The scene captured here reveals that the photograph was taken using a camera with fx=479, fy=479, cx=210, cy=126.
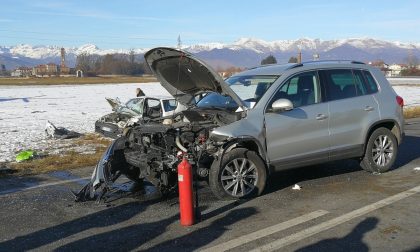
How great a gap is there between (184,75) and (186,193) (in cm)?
242

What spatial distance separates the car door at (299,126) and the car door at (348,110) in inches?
6.8

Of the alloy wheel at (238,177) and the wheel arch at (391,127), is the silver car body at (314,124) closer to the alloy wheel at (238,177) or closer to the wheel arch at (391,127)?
the wheel arch at (391,127)

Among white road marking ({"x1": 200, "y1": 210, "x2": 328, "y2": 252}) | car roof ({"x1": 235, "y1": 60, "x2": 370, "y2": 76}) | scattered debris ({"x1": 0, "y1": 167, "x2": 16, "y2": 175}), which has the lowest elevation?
scattered debris ({"x1": 0, "y1": 167, "x2": 16, "y2": 175})

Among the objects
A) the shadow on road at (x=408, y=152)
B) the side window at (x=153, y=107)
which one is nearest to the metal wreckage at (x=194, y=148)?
the shadow on road at (x=408, y=152)

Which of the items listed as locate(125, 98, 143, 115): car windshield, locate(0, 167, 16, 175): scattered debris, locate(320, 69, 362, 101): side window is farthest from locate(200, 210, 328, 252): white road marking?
locate(125, 98, 143, 115): car windshield

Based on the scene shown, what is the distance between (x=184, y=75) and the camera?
23.3 ft

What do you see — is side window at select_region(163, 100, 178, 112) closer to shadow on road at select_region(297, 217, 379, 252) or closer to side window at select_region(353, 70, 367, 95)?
side window at select_region(353, 70, 367, 95)

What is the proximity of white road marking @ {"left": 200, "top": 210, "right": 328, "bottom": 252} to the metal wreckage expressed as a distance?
40.0 inches

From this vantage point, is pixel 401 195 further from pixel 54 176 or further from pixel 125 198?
pixel 54 176

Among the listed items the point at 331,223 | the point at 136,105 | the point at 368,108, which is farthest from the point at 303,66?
the point at 136,105

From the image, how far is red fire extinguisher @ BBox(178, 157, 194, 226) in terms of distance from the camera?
5172mm

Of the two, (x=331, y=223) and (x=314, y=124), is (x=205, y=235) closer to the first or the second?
(x=331, y=223)

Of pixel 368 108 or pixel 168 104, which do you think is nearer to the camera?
pixel 368 108

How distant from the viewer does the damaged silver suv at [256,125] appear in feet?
20.4
